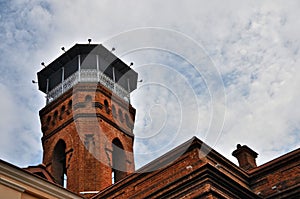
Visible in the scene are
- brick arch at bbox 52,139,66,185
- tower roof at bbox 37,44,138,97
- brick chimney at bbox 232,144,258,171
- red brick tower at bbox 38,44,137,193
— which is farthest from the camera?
tower roof at bbox 37,44,138,97

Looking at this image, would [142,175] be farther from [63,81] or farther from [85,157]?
[63,81]

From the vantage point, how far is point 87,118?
2450 centimetres

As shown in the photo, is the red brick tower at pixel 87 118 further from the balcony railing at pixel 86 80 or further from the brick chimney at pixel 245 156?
the brick chimney at pixel 245 156

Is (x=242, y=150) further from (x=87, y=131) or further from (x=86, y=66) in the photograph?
(x=86, y=66)

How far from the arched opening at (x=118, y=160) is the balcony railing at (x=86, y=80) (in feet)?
12.4

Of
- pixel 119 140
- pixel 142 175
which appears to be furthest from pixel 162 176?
pixel 119 140

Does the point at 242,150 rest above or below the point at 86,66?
below

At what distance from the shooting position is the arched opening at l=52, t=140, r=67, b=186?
24.3m

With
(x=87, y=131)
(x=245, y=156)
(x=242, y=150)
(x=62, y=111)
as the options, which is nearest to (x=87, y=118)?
(x=87, y=131)

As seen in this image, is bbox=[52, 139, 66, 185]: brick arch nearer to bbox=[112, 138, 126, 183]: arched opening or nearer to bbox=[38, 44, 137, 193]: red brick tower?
bbox=[38, 44, 137, 193]: red brick tower

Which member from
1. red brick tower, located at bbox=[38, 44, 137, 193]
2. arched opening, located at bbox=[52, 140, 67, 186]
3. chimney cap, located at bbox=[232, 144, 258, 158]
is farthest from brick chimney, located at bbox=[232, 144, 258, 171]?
arched opening, located at bbox=[52, 140, 67, 186]

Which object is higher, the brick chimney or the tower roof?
the tower roof

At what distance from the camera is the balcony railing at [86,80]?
26691 millimetres

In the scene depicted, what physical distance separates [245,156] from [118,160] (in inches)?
338
